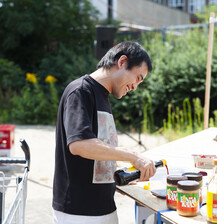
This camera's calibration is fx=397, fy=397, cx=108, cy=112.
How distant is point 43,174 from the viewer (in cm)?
643

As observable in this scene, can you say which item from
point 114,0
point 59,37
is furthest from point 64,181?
point 114,0

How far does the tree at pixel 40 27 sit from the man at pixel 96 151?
13389 mm

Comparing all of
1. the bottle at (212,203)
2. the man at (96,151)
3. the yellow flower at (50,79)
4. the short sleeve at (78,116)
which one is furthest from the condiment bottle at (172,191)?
the yellow flower at (50,79)

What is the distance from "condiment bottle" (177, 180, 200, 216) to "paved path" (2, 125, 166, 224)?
251 centimetres

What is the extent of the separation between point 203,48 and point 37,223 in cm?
773

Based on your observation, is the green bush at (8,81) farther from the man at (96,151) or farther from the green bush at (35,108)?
the man at (96,151)

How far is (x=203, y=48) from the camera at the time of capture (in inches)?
418

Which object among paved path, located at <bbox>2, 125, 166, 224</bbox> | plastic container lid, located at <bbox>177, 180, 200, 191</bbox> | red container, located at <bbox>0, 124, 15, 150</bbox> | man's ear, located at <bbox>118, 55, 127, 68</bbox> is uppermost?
man's ear, located at <bbox>118, 55, 127, 68</bbox>

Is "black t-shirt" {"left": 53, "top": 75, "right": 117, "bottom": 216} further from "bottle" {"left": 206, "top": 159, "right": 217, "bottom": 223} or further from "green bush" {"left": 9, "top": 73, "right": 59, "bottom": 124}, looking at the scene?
"green bush" {"left": 9, "top": 73, "right": 59, "bottom": 124}

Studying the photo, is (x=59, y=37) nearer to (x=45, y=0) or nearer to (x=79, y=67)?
(x=45, y=0)

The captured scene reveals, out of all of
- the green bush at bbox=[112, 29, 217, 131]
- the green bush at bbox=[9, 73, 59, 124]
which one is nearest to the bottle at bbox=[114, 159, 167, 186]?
the green bush at bbox=[112, 29, 217, 131]

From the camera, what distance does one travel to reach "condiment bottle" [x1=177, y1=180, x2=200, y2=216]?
5.97 feet

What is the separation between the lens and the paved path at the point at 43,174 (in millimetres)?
4508

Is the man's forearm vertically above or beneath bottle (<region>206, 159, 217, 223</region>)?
above
